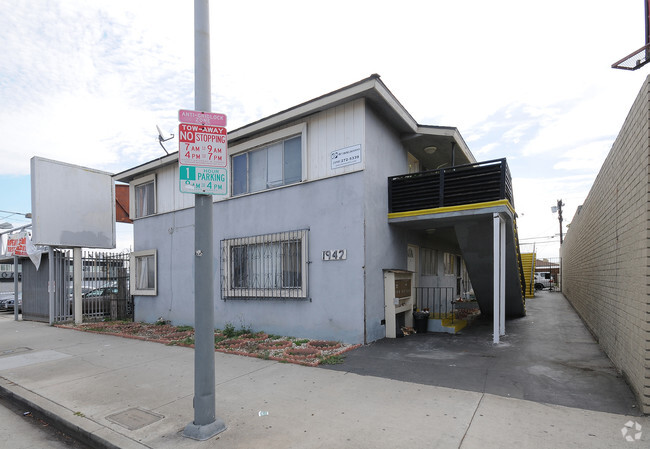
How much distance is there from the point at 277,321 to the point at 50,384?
4690 mm

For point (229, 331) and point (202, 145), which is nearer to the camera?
point (202, 145)

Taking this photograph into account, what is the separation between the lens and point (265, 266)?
9797 millimetres

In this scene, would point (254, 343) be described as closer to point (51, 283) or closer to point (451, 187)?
point (451, 187)

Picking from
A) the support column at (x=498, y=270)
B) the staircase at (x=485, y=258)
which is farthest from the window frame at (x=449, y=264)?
the support column at (x=498, y=270)

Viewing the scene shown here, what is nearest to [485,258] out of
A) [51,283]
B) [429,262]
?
[429,262]

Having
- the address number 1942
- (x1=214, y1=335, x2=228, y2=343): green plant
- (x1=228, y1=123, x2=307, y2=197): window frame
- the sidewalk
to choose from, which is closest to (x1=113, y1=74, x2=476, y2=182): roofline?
(x1=228, y1=123, x2=307, y2=197): window frame

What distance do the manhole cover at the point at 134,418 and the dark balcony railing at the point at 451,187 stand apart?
674 cm

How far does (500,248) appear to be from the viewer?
8.90m

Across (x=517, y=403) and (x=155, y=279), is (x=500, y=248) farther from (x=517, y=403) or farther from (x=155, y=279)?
(x=155, y=279)

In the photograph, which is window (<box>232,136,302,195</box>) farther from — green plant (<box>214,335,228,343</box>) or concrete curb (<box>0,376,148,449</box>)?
concrete curb (<box>0,376,148,449</box>)

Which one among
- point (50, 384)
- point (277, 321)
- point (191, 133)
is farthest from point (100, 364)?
point (191, 133)

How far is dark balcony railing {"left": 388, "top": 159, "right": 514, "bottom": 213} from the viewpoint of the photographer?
8.22 metres

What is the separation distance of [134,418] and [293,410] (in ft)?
6.21

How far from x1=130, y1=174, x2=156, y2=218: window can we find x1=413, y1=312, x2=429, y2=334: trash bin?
959cm
